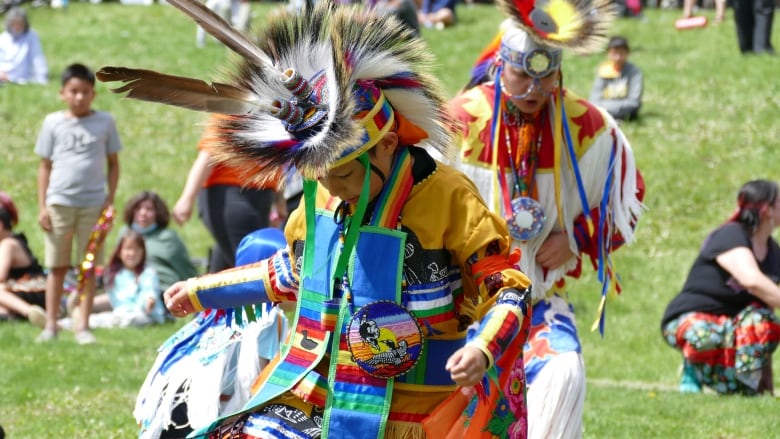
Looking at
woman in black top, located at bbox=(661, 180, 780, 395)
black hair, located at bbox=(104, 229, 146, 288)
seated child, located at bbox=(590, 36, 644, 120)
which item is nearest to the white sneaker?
black hair, located at bbox=(104, 229, 146, 288)

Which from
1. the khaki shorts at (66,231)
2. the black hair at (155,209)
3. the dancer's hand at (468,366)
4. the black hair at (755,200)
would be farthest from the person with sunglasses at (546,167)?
the black hair at (155,209)

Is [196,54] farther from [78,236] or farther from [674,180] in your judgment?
[78,236]

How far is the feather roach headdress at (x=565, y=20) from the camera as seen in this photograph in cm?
→ 516

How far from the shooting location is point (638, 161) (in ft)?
42.9

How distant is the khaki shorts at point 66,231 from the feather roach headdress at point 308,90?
18.0 feet

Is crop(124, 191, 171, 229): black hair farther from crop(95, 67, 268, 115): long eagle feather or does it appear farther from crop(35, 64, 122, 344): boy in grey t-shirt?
crop(95, 67, 268, 115): long eagle feather

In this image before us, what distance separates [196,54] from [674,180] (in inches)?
312

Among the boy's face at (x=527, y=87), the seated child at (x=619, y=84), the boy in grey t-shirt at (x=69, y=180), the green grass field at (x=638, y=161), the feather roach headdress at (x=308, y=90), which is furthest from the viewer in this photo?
the seated child at (x=619, y=84)

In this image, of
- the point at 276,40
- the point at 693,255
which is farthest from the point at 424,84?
the point at 693,255

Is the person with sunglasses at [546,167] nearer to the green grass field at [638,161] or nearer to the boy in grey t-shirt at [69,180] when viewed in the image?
the green grass field at [638,161]

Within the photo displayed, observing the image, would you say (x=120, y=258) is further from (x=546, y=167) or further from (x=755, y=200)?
(x=546, y=167)

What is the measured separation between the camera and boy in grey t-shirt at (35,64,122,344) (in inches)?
354

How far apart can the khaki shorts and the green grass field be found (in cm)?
58

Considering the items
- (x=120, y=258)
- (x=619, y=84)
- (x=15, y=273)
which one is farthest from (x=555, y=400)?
(x=619, y=84)
